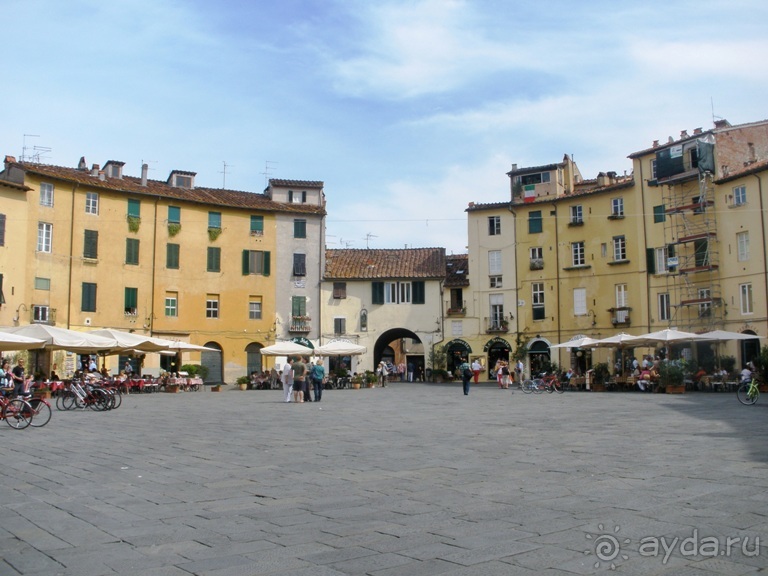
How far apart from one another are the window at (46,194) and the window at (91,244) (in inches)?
103

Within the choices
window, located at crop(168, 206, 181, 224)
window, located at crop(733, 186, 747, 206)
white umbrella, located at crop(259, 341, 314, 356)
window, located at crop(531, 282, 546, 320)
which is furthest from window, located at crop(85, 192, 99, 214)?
window, located at crop(733, 186, 747, 206)

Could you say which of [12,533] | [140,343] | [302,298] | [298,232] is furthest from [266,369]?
[12,533]

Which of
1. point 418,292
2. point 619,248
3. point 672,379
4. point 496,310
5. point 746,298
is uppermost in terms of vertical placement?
point 619,248

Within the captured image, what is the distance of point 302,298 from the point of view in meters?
50.9

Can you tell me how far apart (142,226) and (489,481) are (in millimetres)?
40518

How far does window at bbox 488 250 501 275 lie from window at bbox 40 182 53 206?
2713 cm

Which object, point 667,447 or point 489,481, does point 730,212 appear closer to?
point 667,447

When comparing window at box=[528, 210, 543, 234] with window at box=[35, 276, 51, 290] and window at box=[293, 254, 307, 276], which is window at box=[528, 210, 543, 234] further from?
window at box=[35, 276, 51, 290]

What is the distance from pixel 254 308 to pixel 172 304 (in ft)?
17.8

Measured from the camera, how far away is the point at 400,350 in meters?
72.3

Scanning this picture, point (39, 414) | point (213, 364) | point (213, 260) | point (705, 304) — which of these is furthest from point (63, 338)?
point (705, 304)

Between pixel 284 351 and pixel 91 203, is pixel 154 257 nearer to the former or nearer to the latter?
pixel 91 203

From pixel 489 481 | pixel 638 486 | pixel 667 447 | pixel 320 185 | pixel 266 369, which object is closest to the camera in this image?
pixel 638 486

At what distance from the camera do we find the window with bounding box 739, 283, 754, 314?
3809cm
